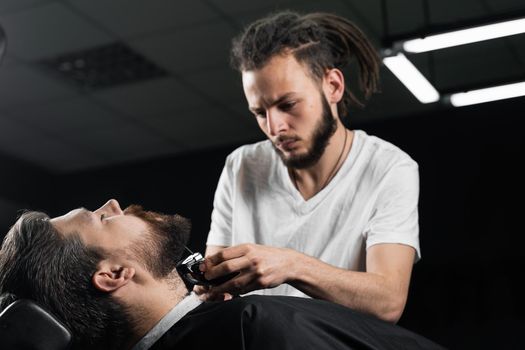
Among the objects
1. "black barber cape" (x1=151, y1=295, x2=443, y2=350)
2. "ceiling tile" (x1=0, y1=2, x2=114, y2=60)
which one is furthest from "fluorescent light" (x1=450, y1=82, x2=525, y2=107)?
"black barber cape" (x1=151, y1=295, x2=443, y2=350)

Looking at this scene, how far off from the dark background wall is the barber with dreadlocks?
3.69 meters

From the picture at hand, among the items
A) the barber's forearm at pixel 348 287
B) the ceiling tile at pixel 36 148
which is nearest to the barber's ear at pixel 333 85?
the barber's forearm at pixel 348 287

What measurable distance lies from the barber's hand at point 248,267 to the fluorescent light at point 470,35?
2209 mm

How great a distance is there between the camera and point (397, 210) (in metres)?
1.92

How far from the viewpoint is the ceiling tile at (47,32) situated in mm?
4426

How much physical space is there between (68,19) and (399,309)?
11.0 feet

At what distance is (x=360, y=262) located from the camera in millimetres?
1975

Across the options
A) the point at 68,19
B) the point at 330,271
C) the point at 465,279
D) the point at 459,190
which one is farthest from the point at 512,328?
the point at 330,271

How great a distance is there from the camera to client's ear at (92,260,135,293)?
1527 millimetres

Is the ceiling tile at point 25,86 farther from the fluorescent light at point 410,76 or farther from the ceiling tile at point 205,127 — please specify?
the fluorescent light at point 410,76

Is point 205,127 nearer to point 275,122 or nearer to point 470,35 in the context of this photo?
point 470,35

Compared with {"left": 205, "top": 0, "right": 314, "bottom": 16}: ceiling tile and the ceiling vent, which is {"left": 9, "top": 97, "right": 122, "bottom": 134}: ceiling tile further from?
{"left": 205, "top": 0, "right": 314, "bottom": 16}: ceiling tile

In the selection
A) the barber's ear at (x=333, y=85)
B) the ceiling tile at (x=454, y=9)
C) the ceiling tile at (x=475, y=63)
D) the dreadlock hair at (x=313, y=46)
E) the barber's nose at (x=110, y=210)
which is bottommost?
the barber's nose at (x=110, y=210)

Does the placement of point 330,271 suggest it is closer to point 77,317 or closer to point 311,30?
point 77,317
